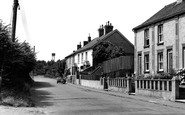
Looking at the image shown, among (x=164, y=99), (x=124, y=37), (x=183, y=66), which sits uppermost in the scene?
(x=124, y=37)

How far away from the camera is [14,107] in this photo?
13.0 metres

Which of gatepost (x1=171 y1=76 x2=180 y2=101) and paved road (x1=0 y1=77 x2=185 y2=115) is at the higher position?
gatepost (x1=171 y1=76 x2=180 y2=101)

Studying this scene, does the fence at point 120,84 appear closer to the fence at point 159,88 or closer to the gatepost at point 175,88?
the fence at point 159,88

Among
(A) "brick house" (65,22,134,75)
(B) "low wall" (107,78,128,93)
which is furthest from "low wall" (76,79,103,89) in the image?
(A) "brick house" (65,22,134,75)

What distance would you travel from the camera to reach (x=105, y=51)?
48344mm

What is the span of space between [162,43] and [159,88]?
7.43 metres

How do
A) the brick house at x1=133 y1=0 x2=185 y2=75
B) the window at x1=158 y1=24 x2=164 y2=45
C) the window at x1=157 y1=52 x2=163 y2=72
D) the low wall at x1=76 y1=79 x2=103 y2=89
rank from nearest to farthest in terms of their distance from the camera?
the brick house at x1=133 y1=0 x2=185 y2=75 → the window at x1=157 y1=52 x2=163 y2=72 → the window at x1=158 y1=24 x2=164 y2=45 → the low wall at x1=76 y1=79 x2=103 y2=89

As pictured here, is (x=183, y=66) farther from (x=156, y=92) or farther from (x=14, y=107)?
(x=14, y=107)

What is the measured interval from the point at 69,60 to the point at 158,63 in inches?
1869

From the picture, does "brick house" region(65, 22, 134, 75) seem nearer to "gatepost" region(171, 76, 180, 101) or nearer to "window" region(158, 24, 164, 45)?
"window" region(158, 24, 164, 45)

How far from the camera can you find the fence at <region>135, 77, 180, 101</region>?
17578 mm

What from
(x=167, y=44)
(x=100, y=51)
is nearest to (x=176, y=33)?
(x=167, y=44)

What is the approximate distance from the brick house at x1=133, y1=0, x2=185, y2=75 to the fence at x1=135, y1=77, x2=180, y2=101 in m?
2.84

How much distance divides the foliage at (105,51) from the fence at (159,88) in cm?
2345
